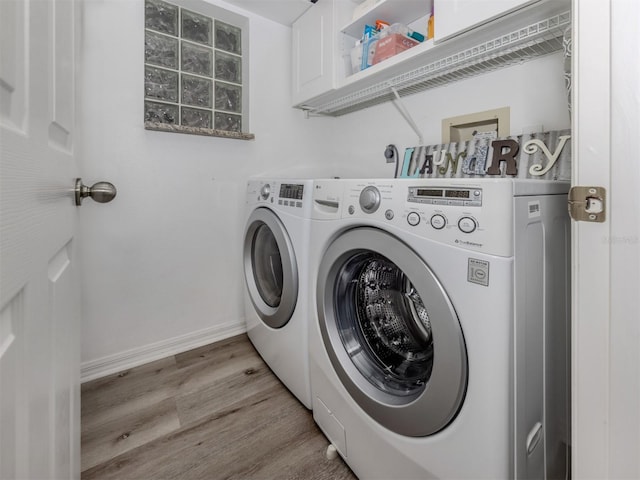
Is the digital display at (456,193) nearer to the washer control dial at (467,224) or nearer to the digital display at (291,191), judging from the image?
the washer control dial at (467,224)

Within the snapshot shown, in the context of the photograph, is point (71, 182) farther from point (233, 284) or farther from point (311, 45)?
point (311, 45)

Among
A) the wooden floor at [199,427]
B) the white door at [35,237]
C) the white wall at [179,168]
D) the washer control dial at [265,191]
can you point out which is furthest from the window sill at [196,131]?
the wooden floor at [199,427]

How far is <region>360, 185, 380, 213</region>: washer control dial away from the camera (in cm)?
80

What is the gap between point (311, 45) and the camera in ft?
5.85

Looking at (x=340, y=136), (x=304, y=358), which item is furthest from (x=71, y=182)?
(x=340, y=136)

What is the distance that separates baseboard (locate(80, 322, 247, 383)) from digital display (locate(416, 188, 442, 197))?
160 cm

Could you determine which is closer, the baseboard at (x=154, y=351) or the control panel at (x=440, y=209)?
the control panel at (x=440, y=209)

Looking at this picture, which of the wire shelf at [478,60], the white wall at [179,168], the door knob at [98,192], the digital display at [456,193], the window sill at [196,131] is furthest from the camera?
the window sill at [196,131]

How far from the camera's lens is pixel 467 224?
0.62m

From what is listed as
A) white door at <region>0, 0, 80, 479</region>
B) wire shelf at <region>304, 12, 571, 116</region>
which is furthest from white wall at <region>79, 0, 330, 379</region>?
white door at <region>0, 0, 80, 479</region>

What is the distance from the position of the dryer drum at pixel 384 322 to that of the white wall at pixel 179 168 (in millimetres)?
965

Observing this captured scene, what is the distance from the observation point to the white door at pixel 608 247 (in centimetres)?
52

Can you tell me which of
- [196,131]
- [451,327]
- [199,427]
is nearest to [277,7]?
[196,131]

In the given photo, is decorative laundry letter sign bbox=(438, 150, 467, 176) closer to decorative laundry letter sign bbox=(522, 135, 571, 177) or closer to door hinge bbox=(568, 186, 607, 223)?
decorative laundry letter sign bbox=(522, 135, 571, 177)
